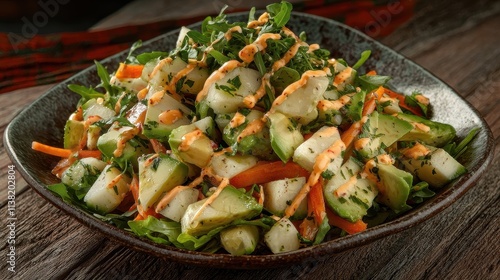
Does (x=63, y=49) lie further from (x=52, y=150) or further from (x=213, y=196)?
(x=213, y=196)

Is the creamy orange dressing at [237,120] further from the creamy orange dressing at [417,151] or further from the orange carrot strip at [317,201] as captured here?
the creamy orange dressing at [417,151]

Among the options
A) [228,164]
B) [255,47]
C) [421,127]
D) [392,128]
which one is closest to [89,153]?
[228,164]

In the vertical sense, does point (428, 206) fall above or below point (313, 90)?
below

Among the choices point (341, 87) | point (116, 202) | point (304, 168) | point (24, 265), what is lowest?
point (24, 265)

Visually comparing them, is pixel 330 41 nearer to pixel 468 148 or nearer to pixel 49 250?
pixel 468 148

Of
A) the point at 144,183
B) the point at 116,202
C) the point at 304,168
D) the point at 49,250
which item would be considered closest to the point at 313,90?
the point at 304,168

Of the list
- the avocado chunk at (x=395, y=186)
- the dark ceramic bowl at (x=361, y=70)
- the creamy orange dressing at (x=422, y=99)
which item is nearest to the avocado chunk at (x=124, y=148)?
the dark ceramic bowl at (x=361, y=70)
